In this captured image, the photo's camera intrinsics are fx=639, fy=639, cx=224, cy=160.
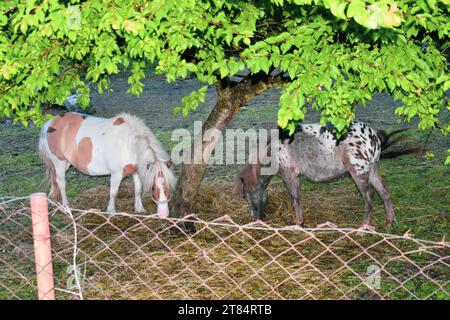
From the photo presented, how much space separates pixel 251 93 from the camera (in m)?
7.08

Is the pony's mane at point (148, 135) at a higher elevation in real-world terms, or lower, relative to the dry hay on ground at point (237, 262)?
higher

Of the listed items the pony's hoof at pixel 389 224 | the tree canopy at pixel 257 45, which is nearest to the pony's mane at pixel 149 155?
the tree canopy at pixel 257 45

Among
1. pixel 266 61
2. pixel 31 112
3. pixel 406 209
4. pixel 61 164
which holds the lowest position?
pixel 406 209

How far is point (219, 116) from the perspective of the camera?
7297 millimetres

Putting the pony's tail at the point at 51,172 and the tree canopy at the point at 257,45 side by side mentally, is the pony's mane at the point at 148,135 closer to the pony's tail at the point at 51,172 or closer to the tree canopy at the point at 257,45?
the pony's tail at the point at 51,172

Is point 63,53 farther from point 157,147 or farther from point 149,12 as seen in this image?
point 157,147

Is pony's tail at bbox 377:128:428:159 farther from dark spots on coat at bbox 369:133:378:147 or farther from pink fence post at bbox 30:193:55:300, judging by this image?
pink fence post at bbox 30:193:55:300

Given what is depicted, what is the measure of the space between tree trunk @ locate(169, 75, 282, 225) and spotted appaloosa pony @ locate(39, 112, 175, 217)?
0.48ft

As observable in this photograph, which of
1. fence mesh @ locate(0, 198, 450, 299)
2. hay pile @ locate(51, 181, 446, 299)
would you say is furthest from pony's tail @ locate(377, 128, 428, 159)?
fence mesh @ locate(0, 198, 450, 299)

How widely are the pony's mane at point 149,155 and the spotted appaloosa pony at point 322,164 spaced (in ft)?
3.56

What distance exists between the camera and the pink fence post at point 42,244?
155 inches

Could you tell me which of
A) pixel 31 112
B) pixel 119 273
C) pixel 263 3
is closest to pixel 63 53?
pixel 31 112

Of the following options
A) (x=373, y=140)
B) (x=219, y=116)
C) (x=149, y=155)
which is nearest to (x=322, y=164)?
(x=373, y=140)

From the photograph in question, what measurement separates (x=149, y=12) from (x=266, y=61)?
0.86 meters
